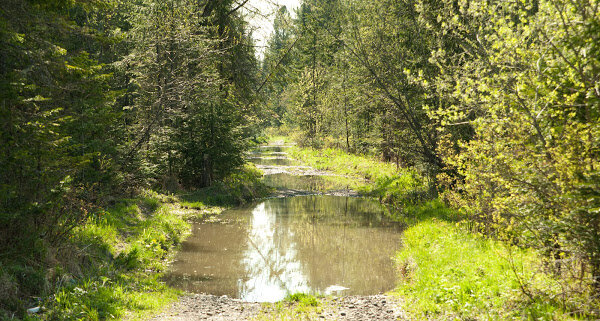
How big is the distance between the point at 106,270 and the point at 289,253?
562 centimetres

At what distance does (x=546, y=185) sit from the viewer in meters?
5.64

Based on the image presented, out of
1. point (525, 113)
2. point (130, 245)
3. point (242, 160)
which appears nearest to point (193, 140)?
point (242, 160)

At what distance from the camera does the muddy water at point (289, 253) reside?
9928 millimetres

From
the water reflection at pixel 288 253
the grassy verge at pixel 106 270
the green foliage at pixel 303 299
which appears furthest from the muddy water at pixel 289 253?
the grassy verge at pixel 106 270

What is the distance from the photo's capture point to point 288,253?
41.5 feet

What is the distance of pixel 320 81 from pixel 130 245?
115ft

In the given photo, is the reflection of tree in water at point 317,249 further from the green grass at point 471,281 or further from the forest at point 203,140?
the forest at point 203,140

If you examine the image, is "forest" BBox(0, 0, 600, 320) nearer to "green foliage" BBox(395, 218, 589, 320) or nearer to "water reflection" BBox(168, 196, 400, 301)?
"green foliage" BBox(395, 218, 589, 320)

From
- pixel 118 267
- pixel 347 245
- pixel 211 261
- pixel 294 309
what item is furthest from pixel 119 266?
pixel 347 245

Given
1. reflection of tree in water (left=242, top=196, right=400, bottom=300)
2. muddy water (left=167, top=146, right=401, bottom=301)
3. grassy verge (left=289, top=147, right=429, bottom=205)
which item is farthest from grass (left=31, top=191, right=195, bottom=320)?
grassy verge (left=289, top=147, right=429, bottom=205)

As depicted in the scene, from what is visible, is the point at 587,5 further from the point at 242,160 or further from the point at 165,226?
the point at 242,160

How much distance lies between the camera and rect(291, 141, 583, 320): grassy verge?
19.4ft

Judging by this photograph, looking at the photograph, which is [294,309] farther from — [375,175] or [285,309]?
[375,175]

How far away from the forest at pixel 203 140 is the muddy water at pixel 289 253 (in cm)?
116
